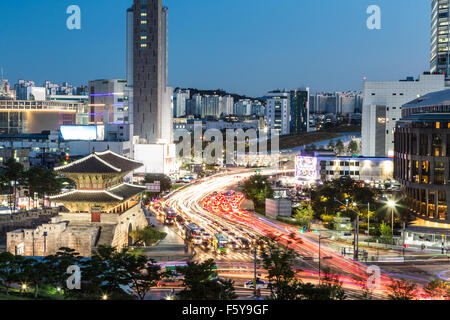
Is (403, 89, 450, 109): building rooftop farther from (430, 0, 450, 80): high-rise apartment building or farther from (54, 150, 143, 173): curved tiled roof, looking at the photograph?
(54, 150, 143, 173): curved tiled roof

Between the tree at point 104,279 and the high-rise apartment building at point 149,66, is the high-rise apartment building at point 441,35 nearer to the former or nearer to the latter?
the high-rise apartment building at point 149,66

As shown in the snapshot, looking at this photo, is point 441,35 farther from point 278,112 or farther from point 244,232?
point 244,232

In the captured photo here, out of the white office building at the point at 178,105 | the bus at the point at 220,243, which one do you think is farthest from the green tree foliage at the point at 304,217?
the white office building at the point at 178,105

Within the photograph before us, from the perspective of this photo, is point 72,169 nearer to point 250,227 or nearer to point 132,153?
point 250,227

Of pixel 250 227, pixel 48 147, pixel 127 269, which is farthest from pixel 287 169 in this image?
pixel 127 269

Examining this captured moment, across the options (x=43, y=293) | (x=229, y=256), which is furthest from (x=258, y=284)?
(x=43, y=293)

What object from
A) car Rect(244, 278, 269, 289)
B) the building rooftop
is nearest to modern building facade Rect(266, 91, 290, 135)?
the building rooftop
